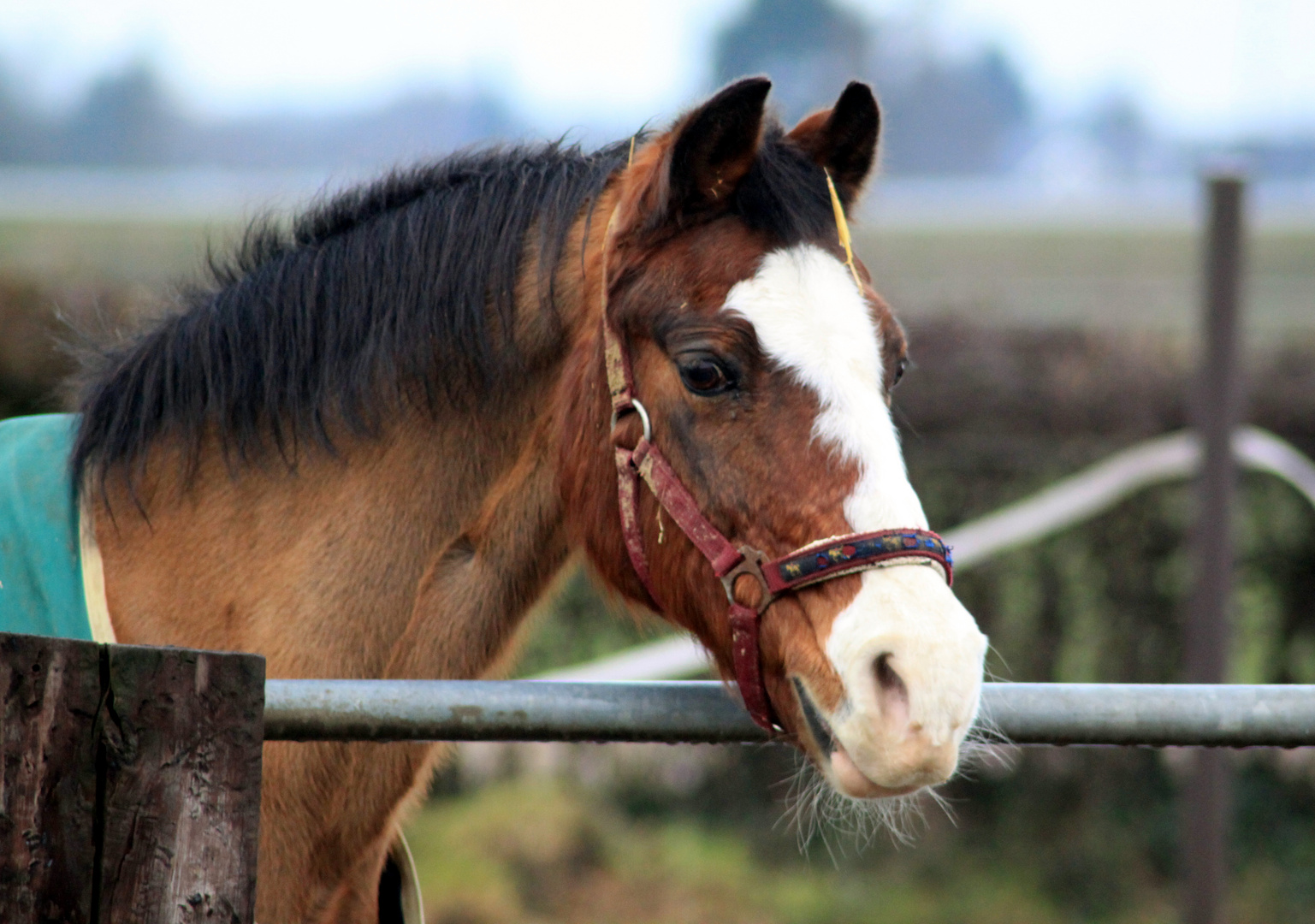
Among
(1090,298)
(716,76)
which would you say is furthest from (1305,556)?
(1090,298)

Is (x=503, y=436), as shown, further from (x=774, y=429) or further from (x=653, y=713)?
(x=653, y=713)

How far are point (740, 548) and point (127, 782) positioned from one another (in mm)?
930

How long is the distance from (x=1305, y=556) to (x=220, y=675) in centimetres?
583

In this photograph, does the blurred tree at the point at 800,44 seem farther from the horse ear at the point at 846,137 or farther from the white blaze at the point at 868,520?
the white blaze at the point at 868,520

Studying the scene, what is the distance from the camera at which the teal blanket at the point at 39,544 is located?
2.15m

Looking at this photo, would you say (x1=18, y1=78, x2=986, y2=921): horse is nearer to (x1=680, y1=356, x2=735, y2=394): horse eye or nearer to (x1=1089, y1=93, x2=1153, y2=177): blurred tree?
(x1=680, y1=356, x2=735, y2=394): horse eye

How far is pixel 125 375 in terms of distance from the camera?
2387 millimetres

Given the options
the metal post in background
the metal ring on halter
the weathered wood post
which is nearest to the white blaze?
the metal ring on halter

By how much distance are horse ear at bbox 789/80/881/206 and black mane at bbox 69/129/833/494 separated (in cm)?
10

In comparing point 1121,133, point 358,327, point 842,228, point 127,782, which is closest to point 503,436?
point 358,327

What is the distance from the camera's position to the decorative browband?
172 cm

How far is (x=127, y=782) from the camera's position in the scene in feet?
4.42

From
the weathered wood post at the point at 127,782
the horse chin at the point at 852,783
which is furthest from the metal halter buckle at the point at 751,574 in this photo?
the weathered wood post at the point at 127,782

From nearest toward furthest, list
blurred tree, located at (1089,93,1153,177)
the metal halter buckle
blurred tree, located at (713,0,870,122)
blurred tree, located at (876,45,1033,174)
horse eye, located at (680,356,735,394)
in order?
the metal halter buckle, horse eye, located at (680,356,735,394), blurred tree, located at (713,0,870,122), blurred tree, located at (876,45,1033,174), blurred tree, located at (1089,93,1153,177)
